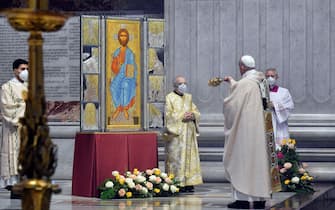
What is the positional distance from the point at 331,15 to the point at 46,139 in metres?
12.4

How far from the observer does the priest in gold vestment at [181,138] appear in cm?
1412

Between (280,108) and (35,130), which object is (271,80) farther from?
(35,130)

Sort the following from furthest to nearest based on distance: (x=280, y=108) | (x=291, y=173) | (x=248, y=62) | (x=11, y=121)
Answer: (x=280, y=108) → (x=291, y=173) → (x=11, y=121) → (x=248, y=62)

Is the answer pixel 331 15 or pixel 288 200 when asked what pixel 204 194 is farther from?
A: pixel 331 15

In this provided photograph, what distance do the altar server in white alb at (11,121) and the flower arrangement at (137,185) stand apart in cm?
124

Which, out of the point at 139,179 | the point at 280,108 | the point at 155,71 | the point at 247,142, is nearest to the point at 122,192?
the point at 139,179

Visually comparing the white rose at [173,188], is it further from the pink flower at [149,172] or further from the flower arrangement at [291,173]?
the flower arrangement at [291,173]

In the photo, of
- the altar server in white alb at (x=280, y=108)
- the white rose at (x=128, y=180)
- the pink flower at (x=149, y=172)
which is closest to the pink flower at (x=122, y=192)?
the white rose at (x=128, y=180)

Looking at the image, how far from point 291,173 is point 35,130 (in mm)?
9912

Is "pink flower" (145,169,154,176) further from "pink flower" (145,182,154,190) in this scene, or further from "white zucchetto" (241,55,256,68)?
"white zucchetto" (241,55,256,68)

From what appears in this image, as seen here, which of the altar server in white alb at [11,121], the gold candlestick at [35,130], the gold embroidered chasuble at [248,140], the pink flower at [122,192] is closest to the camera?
the gold candlestick at [35,130]

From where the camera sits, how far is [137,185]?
12812 mm

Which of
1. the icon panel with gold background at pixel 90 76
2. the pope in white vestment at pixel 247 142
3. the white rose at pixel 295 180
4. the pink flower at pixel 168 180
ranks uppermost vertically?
the icon panel with gold background at pixel 90 76

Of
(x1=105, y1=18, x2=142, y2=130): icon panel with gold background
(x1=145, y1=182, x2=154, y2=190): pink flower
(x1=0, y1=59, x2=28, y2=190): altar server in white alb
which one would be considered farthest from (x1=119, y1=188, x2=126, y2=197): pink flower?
(x1=0, y1=59, x2=28, y2=190): altar server in white alb
